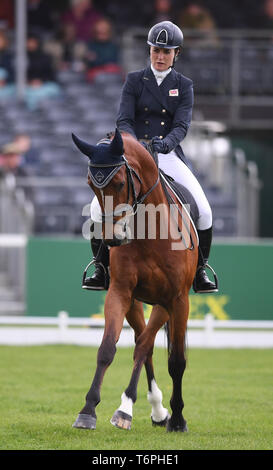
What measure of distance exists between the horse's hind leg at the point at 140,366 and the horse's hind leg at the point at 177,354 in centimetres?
15

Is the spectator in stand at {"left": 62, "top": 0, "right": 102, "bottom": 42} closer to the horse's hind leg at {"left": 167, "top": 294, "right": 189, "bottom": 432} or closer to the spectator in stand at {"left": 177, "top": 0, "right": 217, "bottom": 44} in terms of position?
the spectator in stand at {"left": 177, "top": 0, "right": 217, "bottom": 44}

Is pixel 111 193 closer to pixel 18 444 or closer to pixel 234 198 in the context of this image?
pixel 18 444

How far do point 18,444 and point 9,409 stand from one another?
1801 millimetres

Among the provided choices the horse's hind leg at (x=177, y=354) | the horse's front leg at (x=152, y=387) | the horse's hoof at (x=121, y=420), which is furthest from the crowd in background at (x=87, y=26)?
the horse's hoof at (x=121, y=420)

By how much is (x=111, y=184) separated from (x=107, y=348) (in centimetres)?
119

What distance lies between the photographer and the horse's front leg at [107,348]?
7.02 meters

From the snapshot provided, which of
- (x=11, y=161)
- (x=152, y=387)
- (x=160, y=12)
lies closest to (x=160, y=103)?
(x=152, y=387)

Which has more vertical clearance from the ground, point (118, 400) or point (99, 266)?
point (99, 266)

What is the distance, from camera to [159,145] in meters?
7.62

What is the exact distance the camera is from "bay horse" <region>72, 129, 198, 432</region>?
6785mm

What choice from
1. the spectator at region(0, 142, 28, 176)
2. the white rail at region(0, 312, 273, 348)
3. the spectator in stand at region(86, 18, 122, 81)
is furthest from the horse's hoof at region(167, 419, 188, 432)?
the spectator in stand at region(86, 18, 122, 81)

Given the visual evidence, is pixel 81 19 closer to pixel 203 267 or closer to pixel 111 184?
pixel 203 267

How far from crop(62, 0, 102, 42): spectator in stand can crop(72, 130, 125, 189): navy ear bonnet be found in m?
15.4
